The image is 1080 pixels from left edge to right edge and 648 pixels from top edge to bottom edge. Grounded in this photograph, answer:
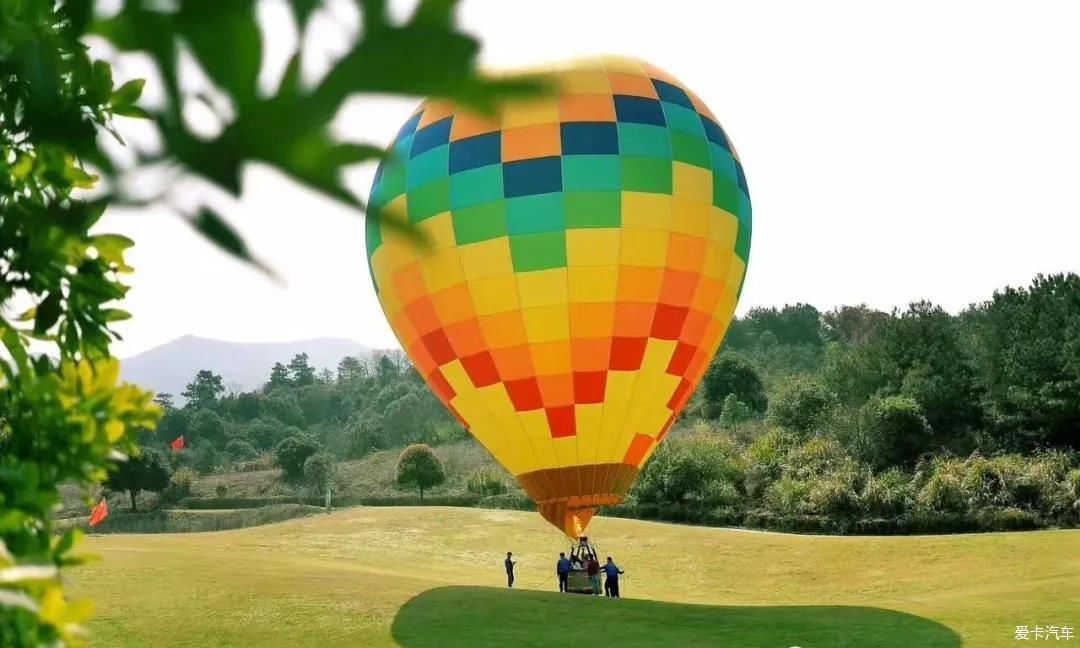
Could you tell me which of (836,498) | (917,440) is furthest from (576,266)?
(917,440)

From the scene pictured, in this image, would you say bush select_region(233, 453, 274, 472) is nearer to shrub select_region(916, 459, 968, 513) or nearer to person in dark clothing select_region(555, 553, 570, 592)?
shrub select_region(916, 459, 968, 513)

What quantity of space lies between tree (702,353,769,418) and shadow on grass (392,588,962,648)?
1389 inches

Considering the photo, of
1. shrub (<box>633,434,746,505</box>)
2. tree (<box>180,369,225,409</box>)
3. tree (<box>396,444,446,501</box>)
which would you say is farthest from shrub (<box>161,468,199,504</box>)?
tree (<box>180,369,225,409</box>)

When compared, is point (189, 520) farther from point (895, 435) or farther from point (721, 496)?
point (895, 435)

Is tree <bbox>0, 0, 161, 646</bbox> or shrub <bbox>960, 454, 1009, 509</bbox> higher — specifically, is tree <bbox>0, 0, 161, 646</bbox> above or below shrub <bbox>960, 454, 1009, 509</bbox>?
above

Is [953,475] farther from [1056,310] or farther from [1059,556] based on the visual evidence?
[1056,310]

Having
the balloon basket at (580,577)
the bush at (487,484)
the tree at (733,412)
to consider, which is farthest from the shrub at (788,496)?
the tree at (733,412)

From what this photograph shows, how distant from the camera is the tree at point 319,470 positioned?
53562 mm

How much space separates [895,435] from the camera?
1374 inches

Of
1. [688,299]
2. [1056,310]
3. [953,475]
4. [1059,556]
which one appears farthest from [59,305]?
[1056,310]

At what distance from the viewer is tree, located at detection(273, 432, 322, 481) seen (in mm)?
57906

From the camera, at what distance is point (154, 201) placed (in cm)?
76

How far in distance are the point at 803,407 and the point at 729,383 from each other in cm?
1123

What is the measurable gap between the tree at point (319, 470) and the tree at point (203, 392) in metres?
49.0
